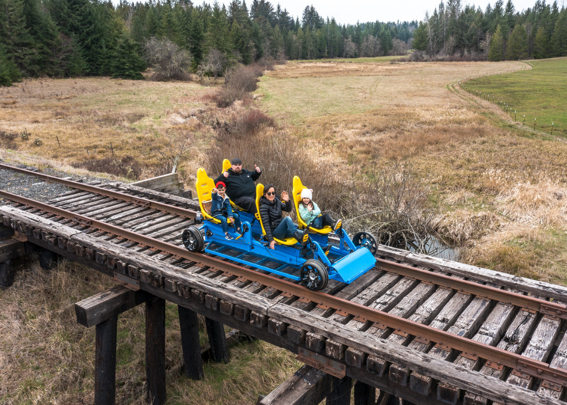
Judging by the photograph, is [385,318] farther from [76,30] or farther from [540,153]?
[76,30]

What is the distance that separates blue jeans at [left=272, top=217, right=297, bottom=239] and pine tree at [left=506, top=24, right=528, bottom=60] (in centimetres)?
9369

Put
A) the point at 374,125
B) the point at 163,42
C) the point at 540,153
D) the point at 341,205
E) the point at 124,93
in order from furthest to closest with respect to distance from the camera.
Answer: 1. the point at 163,42
2. the point at 124,93
3. the point at 374,125
4. the point at 540,153
5. the point at 341,205

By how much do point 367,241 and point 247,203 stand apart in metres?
2.30

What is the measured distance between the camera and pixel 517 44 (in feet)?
276

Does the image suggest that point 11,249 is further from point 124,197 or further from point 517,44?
point 517,44

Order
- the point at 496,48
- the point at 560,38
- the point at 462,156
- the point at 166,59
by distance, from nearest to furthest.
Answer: the point at 462,156
the point at 166,59
the point at 560,38
the point at 496,48

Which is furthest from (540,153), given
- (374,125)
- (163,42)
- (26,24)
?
(26,24)

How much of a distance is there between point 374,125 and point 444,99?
14.8 metres

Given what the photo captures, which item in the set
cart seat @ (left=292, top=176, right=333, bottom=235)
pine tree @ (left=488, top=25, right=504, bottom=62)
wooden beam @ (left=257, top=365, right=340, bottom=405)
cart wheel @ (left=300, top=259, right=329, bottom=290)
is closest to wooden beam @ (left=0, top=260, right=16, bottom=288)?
cart seat @ (left=292, top=176, right=333, bottom=235)

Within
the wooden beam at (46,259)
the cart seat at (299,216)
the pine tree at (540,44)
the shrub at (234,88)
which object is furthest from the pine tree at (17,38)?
the pine tree at (540,44)

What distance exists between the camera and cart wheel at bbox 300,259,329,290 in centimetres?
634

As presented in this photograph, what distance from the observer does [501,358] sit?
203 inches

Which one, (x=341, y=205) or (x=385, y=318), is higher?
(x=385, y=318)

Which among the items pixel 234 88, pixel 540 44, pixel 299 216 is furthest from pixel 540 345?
pixel 540 44
